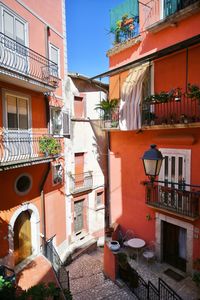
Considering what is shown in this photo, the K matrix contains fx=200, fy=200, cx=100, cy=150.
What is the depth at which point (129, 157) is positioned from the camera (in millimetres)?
10430

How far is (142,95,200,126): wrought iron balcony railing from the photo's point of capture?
7698 millimetres

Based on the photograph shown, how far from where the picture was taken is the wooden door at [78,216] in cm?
1467

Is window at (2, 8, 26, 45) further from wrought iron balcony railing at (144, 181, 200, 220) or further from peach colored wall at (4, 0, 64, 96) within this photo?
wrought iron balcony railing at (144, 181, 200, 220)

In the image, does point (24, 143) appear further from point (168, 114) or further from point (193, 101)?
point (193, 101)

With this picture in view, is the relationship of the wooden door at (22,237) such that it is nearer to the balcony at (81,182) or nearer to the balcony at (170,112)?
the balcony at (81,182)

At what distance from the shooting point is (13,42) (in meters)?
9.12

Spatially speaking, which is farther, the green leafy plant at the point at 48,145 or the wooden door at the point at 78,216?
the wooden door at the point at 78,216

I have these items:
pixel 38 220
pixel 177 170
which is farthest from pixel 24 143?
pixel 177 170

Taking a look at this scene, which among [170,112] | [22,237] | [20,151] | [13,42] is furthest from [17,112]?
[170,112]

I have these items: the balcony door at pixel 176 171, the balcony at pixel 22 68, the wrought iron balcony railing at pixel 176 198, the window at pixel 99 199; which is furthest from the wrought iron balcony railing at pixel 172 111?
the window at pixel 99 199

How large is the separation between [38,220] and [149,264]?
19.9ft

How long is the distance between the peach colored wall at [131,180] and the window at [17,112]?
4.77 metres

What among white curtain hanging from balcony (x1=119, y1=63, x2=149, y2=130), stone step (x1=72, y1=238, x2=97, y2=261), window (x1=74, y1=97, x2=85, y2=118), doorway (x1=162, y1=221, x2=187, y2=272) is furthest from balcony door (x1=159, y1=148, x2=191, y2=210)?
stone step (x1=72, y1=238, x2=97, y2=261)

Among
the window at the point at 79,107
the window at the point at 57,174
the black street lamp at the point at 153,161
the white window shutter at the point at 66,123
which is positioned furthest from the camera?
the window at the point at 79,107
